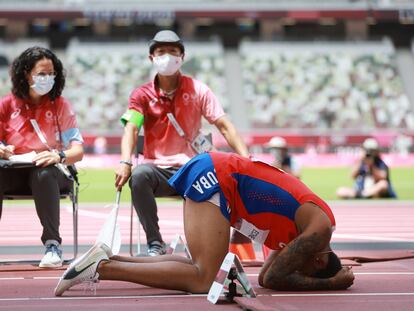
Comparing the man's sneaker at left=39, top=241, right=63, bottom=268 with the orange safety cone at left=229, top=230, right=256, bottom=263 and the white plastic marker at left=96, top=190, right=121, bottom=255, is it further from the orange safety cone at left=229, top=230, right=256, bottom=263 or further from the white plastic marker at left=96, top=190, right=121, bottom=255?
the orange safety cone at left=229, top=230, right=256, bottom=263

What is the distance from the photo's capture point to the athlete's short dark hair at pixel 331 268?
5492mm

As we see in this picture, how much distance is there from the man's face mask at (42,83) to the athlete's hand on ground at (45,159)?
1.77 feet

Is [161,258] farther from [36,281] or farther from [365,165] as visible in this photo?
[365,165]

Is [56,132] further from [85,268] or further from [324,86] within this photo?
[324,86]

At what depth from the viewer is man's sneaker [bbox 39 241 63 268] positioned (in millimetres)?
6648

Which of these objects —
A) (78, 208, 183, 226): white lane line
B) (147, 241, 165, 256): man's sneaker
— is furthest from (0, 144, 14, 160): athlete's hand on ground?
(78, 208, 183, 226): white lane line

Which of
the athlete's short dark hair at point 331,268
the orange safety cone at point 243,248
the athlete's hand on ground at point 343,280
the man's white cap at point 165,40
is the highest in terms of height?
the man's white cap at point 165,40

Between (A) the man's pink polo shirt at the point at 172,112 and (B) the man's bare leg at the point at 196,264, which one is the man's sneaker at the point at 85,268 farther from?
(A) the man's pink polo shirt at the point at 172,112

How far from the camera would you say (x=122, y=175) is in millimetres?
6594

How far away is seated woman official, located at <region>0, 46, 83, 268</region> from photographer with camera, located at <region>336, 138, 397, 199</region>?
9712 mm

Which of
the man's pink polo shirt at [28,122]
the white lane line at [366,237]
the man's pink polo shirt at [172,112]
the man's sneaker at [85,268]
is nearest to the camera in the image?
the man's sneaker at [85,268]

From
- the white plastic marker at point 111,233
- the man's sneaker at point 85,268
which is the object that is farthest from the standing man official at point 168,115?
the man's sneaker at point 85,268

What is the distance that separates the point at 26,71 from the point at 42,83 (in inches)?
7.1

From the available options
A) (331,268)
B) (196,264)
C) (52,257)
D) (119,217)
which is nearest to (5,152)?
(52,257)
